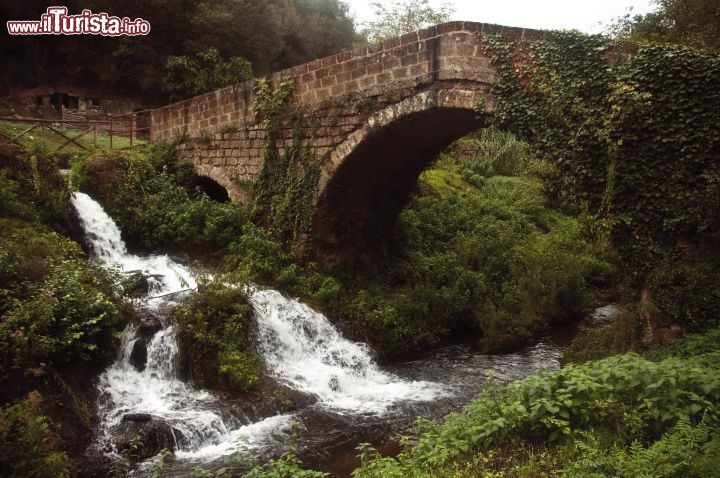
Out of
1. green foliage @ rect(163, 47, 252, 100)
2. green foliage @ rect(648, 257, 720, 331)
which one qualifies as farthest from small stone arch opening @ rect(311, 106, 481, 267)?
green foliage @ rect(163, 47, 252, 100)

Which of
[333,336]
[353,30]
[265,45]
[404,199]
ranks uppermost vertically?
[353,30]

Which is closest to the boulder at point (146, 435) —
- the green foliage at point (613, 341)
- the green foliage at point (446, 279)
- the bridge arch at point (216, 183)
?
the green foliage at point (446, 279)

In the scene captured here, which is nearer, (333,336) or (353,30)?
(333,336)

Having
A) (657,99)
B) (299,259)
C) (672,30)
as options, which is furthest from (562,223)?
(657,99)

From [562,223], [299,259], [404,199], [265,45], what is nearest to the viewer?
[299,259]

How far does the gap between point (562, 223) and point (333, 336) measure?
1052 cm

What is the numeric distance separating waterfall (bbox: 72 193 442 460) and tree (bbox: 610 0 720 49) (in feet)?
24.8

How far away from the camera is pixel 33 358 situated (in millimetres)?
6000

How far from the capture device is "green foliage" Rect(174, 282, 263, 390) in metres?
7.38

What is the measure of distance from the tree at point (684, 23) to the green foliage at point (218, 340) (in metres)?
8.38

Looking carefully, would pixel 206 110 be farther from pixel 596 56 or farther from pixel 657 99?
pixel 657 99

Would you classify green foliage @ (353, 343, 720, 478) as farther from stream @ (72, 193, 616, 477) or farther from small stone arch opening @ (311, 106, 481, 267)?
small stone arch opening @ (311, 106, 481, 267)

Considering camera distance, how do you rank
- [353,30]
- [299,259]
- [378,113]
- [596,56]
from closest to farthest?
1. [596,56]
2. [378,113]
3. [299,259]
4. [353,30]

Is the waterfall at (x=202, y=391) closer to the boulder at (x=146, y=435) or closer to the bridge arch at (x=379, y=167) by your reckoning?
the boulder at (x=146, y=435)
